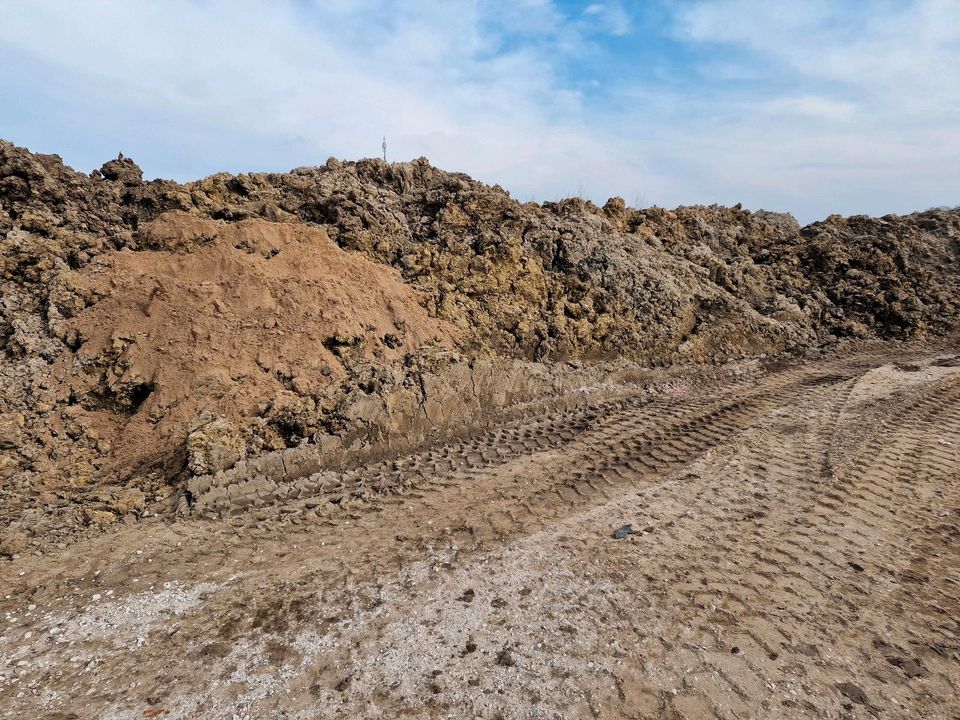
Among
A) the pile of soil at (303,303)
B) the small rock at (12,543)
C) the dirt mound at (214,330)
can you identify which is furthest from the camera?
the dirt mound at (214,330)

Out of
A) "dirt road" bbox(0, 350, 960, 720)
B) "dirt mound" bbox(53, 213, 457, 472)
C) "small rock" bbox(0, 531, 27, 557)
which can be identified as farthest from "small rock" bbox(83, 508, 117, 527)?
"dirt mound" bbox(53, 213, 457, 472)

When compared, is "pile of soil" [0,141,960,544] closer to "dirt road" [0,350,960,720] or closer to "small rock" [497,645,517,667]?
"dirt road" [0,350,960,720]

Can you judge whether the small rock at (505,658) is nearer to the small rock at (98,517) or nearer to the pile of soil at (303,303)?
the pile of soil at (303,303)

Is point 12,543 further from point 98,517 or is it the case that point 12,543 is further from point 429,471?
point 429,471

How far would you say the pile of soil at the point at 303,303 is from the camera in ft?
18.3

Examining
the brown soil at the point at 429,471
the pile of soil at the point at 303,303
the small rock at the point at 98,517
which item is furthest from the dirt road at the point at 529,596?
the pile of soil at the point at 303,303

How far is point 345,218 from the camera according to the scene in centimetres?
889

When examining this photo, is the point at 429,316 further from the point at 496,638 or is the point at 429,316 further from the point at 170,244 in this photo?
the point at 496,638

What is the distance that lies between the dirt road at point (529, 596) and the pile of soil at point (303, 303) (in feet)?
4.05

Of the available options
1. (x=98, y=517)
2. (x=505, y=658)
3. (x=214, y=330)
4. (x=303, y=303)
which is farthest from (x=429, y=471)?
(x=214, y=330)

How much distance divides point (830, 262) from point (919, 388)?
5959 mm

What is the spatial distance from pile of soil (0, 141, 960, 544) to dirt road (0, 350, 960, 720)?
48.6 inches

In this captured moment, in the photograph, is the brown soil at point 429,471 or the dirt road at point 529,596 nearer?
the dirt road at point 529,596

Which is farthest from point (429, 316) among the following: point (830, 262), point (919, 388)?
point (830, 262)
